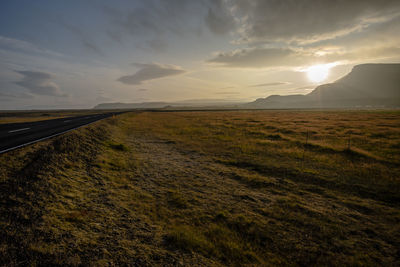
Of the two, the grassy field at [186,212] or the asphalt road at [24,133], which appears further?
the asphalt road at [24,133]

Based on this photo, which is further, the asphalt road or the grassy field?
the asphalt road

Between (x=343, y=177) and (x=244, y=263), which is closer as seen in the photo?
(x=244, y=263)

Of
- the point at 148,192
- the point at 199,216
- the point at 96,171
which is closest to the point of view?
the point at 199,216

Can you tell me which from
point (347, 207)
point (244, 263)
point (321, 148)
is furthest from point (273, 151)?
point (244, 263)

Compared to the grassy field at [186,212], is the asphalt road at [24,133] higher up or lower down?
higher up

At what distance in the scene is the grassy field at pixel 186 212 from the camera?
3893mm

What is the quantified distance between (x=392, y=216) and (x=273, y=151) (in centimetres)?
871

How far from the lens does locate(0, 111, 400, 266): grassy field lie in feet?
12.8

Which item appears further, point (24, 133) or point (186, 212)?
point (24, 133)

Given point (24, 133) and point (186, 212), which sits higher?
point (24, 133)

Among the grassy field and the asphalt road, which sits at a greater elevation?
the asphalt road

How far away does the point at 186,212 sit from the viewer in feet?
19.4

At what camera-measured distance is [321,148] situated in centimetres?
1540

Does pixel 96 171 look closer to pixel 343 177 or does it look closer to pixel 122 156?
pixel 122 156
